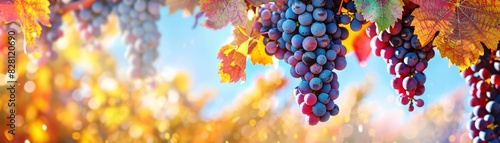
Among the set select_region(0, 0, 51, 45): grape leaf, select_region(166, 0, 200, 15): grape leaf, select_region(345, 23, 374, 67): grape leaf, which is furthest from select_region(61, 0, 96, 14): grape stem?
select_region(345, 23, 374, 67): grape leaf

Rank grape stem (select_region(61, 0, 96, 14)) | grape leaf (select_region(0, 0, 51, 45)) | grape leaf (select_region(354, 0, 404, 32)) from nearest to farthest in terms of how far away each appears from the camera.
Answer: grape leaf (select_region(354, 0, 404, 32)) < grape leaf (select_region(0, 0, 51, 45)) < grape stem (select_region(61, 0, 96, 14))

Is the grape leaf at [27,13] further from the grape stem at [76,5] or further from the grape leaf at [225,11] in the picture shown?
the grape stem at [76,5]

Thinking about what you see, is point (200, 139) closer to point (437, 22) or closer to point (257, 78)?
point (257, 78)

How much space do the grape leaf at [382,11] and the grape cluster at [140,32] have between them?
618mm

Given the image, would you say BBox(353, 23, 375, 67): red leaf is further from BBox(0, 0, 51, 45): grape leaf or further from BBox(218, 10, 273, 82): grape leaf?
BBox(0, 0, 51, 45): grape leaf

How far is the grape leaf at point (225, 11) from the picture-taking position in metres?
0.67

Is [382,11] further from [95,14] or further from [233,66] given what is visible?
[95,14]

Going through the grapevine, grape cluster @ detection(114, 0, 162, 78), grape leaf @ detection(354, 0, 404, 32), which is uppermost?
grape cluster @ detection(114, 0, 162, 78)

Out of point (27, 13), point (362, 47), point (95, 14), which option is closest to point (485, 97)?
point (362, 47)

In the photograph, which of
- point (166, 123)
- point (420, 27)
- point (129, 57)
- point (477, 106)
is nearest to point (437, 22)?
point (420, 27)

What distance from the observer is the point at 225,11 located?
676mm

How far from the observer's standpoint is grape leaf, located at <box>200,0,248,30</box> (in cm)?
67

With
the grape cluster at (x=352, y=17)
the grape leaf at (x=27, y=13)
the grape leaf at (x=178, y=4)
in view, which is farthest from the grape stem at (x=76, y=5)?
the grape cluster at (x=352, y=17)

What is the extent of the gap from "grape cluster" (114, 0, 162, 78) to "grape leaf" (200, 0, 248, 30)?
51cm
